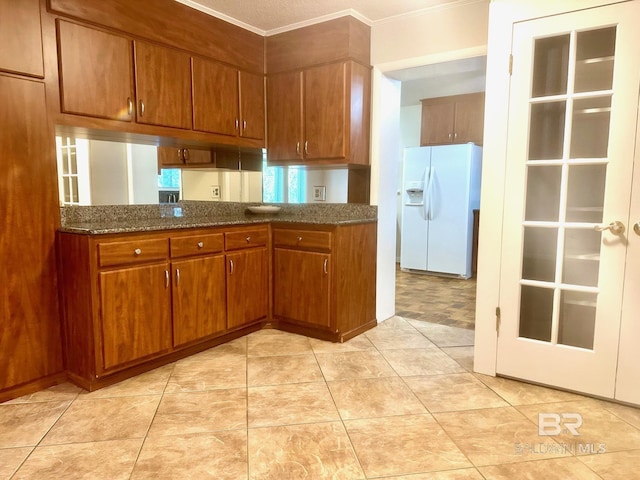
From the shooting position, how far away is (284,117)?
137 inches

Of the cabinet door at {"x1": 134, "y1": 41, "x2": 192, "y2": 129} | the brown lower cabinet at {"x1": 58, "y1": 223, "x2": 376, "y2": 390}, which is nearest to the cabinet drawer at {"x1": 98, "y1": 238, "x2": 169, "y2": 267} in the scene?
the brown lower cabinet at {"x1": 58, "y1": 223, "x2": 376, "y2": 390}

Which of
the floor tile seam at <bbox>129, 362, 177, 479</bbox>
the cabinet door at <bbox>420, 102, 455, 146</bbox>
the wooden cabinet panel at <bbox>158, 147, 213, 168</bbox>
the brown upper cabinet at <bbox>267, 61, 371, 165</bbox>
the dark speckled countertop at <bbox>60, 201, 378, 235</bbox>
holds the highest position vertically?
the cabinet door at <bbox>420, 102, 455, 146</bbox>

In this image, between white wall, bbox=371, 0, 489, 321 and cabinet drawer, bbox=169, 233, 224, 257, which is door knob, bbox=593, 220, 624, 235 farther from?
cabinet drawer, bbox=169, 233, 224, 257

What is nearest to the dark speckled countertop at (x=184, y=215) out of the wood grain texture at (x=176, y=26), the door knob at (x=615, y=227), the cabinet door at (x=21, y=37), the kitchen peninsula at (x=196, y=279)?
the kitchen peninsula at (x=196, y=279)

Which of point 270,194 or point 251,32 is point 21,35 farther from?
point 270,194

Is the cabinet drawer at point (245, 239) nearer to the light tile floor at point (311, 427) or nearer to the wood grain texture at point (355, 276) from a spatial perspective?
the wood grain texture at point (355, 276)

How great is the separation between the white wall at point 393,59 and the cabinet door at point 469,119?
7.72 ft

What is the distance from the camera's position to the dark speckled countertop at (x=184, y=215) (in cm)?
245

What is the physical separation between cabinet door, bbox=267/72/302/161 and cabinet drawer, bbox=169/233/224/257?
1.03 metres

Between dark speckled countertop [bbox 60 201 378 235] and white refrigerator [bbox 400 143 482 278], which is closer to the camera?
dark speckled countertop [bbox 60 201 378 235]

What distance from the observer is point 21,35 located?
6.97 feet

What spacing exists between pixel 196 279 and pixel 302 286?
32.7 inches

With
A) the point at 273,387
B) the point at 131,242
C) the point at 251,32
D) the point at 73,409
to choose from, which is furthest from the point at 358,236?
the point at 73,409

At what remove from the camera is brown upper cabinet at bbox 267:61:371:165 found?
317 centimetres
